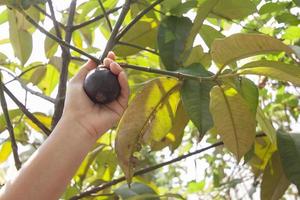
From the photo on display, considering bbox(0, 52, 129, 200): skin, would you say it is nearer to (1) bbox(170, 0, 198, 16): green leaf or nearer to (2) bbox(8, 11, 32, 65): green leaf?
(1) bbox(170, 0, 198, 16): green leaf

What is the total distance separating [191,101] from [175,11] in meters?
0.23

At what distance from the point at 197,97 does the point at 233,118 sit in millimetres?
73

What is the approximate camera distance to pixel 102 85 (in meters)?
0.77

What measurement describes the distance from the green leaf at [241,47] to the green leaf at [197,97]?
0.06m

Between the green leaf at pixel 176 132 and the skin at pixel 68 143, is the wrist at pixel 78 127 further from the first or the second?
the green leaf at pixel 176 132

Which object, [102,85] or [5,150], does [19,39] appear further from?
[102,85]

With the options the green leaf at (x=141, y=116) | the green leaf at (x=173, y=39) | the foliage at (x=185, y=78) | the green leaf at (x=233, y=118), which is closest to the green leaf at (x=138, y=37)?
the foliage at (x=185, y=78)

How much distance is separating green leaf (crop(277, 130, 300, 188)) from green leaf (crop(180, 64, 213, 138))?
0.16 meters

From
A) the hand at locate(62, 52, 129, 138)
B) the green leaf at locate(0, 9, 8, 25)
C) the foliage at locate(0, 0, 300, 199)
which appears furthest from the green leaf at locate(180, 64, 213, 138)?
the green leaf at locate(0, 9, 8, 25)

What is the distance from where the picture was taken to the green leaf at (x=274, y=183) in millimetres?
988

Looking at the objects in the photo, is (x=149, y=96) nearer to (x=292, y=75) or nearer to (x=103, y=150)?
(x=292, y=75)

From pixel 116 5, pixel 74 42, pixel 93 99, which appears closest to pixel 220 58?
pixel 93 99

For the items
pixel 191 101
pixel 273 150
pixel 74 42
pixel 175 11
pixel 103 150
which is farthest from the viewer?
pixel 74 42

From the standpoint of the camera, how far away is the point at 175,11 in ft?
3.14
